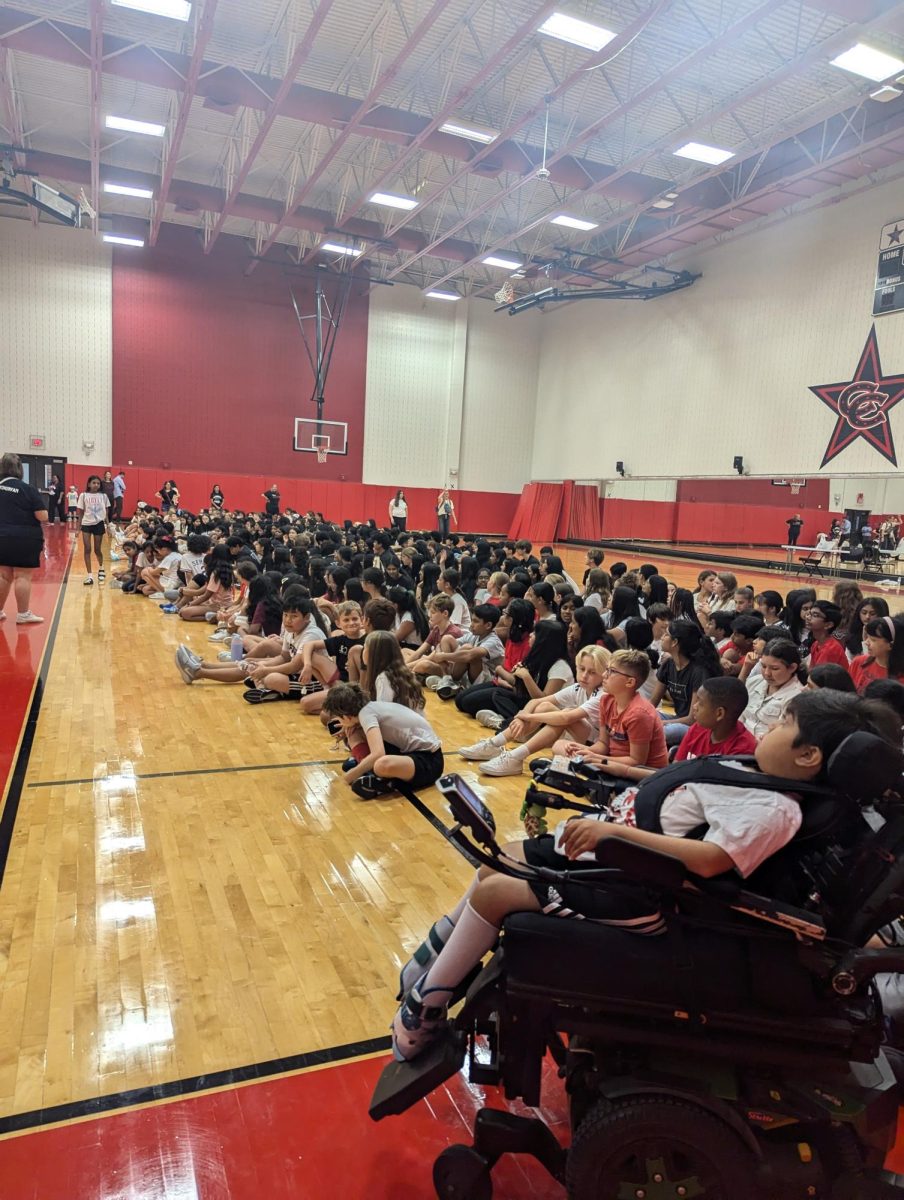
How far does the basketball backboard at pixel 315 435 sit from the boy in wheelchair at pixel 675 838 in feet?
72.2

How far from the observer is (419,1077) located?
1.80m

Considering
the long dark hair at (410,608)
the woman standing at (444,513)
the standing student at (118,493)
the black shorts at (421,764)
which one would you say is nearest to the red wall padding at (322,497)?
the standing student at (118,493)

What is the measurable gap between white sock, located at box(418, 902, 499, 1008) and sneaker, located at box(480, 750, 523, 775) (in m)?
2.84

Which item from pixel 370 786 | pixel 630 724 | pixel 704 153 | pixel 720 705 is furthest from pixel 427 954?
pixel 704 153

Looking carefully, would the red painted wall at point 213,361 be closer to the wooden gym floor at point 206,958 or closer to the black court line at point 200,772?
the wooden gym floor at point 206,958

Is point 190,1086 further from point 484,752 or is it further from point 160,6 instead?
point 160,6

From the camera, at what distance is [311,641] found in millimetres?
6113

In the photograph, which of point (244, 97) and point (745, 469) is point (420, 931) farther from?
point (745, 469)

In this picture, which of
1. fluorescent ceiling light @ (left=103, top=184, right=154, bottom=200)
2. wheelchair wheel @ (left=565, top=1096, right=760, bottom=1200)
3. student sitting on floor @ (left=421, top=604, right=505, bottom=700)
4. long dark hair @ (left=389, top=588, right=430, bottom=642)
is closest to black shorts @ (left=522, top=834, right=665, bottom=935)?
wheelchair wheel @ (left=565, top=1096, right=760, bottom=1200)

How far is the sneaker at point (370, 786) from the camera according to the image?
420 centimetres

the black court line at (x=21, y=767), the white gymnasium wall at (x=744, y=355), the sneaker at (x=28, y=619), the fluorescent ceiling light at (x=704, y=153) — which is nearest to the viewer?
the black court line at (x=21, y=767)

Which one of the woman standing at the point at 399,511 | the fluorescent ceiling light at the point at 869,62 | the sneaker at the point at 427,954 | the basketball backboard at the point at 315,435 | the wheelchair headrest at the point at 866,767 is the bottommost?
the sneaker at the point at 427,954

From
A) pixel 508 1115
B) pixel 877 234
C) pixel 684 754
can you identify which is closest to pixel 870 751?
pixel 508 1115

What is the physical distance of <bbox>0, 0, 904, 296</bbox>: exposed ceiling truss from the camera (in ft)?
32.9
